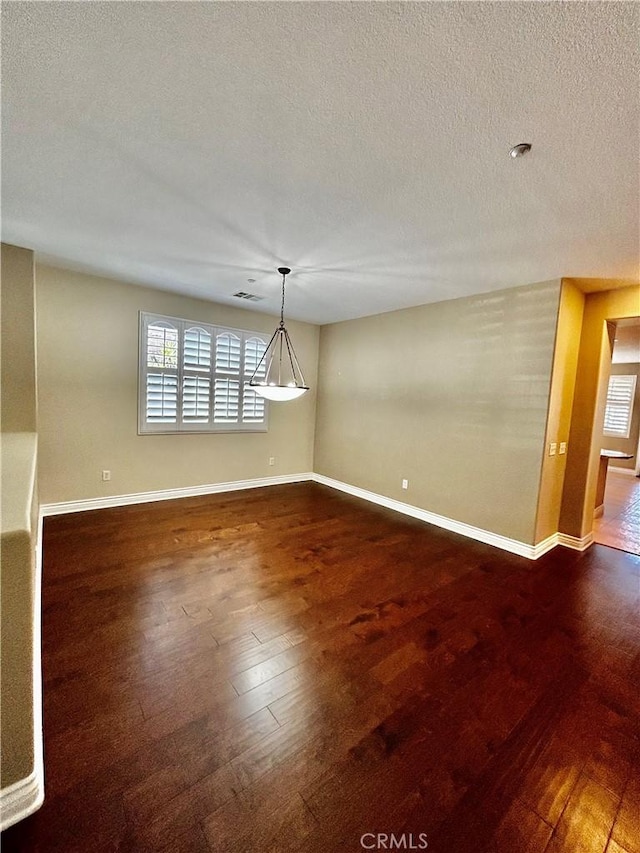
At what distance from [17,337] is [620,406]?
35.3ft

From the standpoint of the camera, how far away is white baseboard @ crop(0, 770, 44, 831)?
1.11m

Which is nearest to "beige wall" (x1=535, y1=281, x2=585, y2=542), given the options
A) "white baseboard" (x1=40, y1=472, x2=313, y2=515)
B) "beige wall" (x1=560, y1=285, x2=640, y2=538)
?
"beige wall" (x1=560, y1=285, x2=640, y2=538)

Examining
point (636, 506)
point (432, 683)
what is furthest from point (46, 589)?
point (636, 506)

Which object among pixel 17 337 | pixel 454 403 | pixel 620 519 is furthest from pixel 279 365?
pixel 620 519

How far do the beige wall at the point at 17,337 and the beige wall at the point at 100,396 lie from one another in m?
0.60

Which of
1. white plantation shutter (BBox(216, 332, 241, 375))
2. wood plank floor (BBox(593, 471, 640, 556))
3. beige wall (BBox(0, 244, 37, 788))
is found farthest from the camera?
white plantation shutter (BBox(216, 332, 241, 375))

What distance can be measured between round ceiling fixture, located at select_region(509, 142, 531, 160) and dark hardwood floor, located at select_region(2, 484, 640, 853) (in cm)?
271

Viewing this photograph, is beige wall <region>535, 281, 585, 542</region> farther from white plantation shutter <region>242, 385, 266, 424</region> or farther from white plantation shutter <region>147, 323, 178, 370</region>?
white plantation shutter <region>147, 323, 178, 370</region>

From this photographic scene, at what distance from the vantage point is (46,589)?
7.91ft

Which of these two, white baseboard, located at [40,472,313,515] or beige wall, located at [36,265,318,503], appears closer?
beige wall, located at [36,265,318,503]

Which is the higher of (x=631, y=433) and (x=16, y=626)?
(x=631, y=433)

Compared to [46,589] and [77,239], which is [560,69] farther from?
[46,589]

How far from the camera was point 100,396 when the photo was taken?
4.03 meters

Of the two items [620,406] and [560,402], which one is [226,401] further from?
[620,406]
